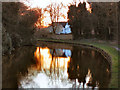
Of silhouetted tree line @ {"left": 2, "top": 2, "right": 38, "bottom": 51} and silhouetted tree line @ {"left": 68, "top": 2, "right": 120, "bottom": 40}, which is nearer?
silhouetted tree line @ {"left": 2, "top": 2, "right": 38, "bottom": 51}

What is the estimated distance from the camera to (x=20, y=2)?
26797mm

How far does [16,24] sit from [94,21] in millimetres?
18587

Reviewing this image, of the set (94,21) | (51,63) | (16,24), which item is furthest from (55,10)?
(51,63)

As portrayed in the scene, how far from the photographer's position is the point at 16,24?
87.2 feet

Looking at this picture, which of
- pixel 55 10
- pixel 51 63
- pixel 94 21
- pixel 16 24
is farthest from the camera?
pixel 55 10

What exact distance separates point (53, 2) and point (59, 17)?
4.52 meters

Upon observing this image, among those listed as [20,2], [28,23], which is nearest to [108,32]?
[28,23]

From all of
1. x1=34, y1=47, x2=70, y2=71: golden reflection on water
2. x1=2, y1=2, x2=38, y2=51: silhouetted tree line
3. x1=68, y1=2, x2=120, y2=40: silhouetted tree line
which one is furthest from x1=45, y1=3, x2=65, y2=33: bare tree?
x1=34, y1=47, x2=70, y2=71: golden reflection on water

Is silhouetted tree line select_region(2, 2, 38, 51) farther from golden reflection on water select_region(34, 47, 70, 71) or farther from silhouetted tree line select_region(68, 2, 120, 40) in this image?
silhouetted tree line select_region(68, 2, 120, 40)

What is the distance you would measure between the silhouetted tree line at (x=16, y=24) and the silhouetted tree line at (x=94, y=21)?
11835mm

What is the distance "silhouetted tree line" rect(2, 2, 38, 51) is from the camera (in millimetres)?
21734

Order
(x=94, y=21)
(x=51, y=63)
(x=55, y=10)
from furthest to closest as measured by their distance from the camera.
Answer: (x=55, y=10) < (x=94, y=21) < (x=51, y=63)

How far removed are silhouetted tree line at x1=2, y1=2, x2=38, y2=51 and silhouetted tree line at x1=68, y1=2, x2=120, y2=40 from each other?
38.8ft

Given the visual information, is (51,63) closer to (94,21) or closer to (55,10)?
(94,21)
